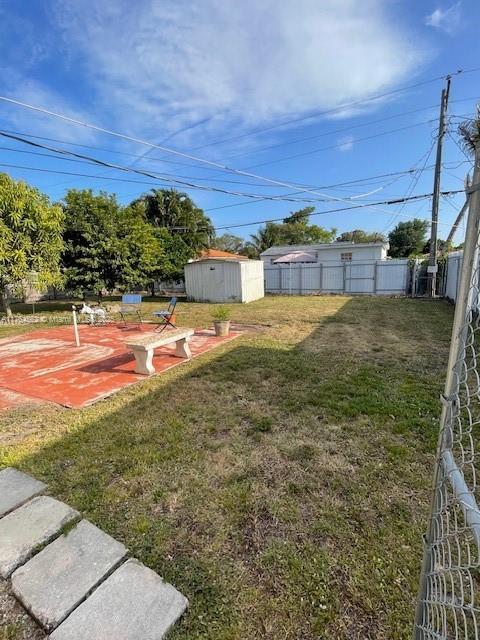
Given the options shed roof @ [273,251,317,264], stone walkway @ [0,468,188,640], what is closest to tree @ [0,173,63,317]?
stone walkway @ [0,468,188,640]

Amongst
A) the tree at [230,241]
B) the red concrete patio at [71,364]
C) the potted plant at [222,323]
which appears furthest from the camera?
the tree at [230,241]

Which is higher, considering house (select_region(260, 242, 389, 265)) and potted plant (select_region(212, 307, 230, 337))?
house (select_region(260, 242, 389, 265))

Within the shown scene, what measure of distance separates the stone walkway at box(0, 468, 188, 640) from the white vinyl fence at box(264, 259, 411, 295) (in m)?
16.0

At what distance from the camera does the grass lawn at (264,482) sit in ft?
5.27

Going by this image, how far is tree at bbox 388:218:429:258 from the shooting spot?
33.1 m

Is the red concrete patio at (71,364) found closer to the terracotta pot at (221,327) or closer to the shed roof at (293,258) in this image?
the terracotta pot at (221,327)

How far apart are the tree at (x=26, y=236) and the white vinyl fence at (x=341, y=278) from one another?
11.2m

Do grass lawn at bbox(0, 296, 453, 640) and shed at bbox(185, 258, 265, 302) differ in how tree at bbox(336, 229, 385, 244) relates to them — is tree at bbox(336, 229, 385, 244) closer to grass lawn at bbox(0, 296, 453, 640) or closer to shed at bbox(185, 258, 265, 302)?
shed at bbox(185, 258, 265, 302)

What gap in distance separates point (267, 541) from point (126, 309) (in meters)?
8.98

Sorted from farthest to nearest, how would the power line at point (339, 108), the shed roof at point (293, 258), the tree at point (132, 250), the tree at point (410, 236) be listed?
the tree at point (410, 236)
the shed roof at point (293, 258)
the tree at point (132, 250)
the power line at point (339, 108)

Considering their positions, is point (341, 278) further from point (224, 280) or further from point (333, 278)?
point (224, 280)

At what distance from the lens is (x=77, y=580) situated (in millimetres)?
1716

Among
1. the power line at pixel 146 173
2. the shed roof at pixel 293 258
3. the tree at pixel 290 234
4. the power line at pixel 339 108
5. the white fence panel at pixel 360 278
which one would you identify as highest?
the power line at pixel 339 108

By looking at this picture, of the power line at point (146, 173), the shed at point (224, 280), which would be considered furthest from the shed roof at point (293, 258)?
the power line at point (146, 173)
